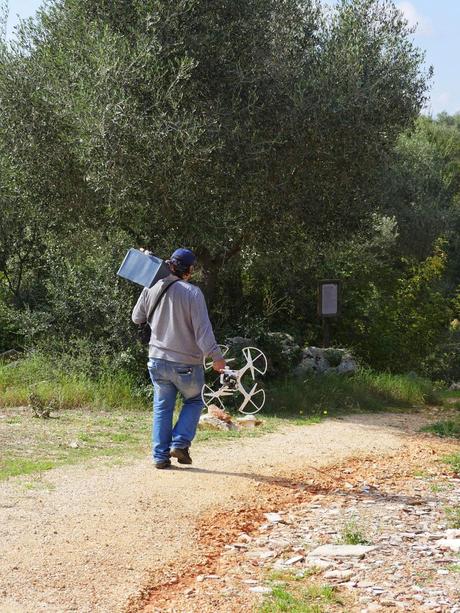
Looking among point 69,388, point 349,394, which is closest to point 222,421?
point 69,388

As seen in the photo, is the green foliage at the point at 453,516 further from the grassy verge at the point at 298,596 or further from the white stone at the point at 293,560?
the grassy verge at the point at 298,596

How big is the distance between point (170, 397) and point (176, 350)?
0.44 m

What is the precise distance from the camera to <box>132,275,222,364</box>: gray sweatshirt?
7.90 m

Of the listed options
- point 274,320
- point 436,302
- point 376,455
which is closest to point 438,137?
point 436,302

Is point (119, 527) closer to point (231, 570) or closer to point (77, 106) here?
point (231, 570)

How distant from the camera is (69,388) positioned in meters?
13.2

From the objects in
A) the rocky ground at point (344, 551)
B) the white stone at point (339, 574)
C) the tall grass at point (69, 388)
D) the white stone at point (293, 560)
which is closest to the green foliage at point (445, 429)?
the rocky ground at point (344, 551)

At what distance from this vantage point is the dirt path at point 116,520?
200 inches

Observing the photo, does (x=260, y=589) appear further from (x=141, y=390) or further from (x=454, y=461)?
(x=141, y=390)

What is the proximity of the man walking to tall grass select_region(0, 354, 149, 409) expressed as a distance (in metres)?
4.94

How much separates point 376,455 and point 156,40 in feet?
21.6

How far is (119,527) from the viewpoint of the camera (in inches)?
244

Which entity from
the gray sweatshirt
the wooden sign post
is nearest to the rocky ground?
the gray sweatshirt

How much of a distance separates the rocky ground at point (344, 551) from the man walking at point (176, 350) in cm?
99
